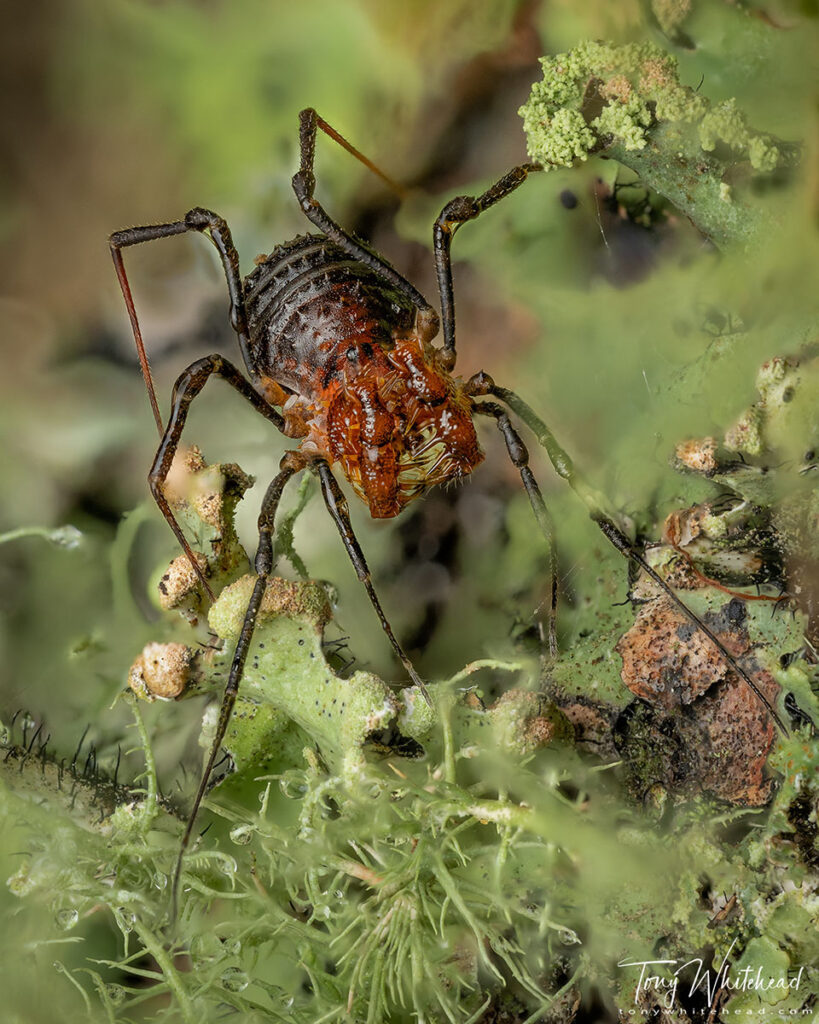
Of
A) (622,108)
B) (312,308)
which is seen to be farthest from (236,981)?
(622,108)

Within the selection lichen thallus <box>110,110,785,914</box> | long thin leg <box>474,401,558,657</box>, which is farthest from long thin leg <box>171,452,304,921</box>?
long thin leg <box>474,401,558,657</box>

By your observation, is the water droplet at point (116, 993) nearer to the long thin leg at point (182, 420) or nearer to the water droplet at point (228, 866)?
the water droplet at point (228, 866)

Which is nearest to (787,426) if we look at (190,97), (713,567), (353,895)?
(713,567)

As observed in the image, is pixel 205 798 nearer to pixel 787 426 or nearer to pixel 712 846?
pixel 712 846

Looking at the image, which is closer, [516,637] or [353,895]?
[353,895]
